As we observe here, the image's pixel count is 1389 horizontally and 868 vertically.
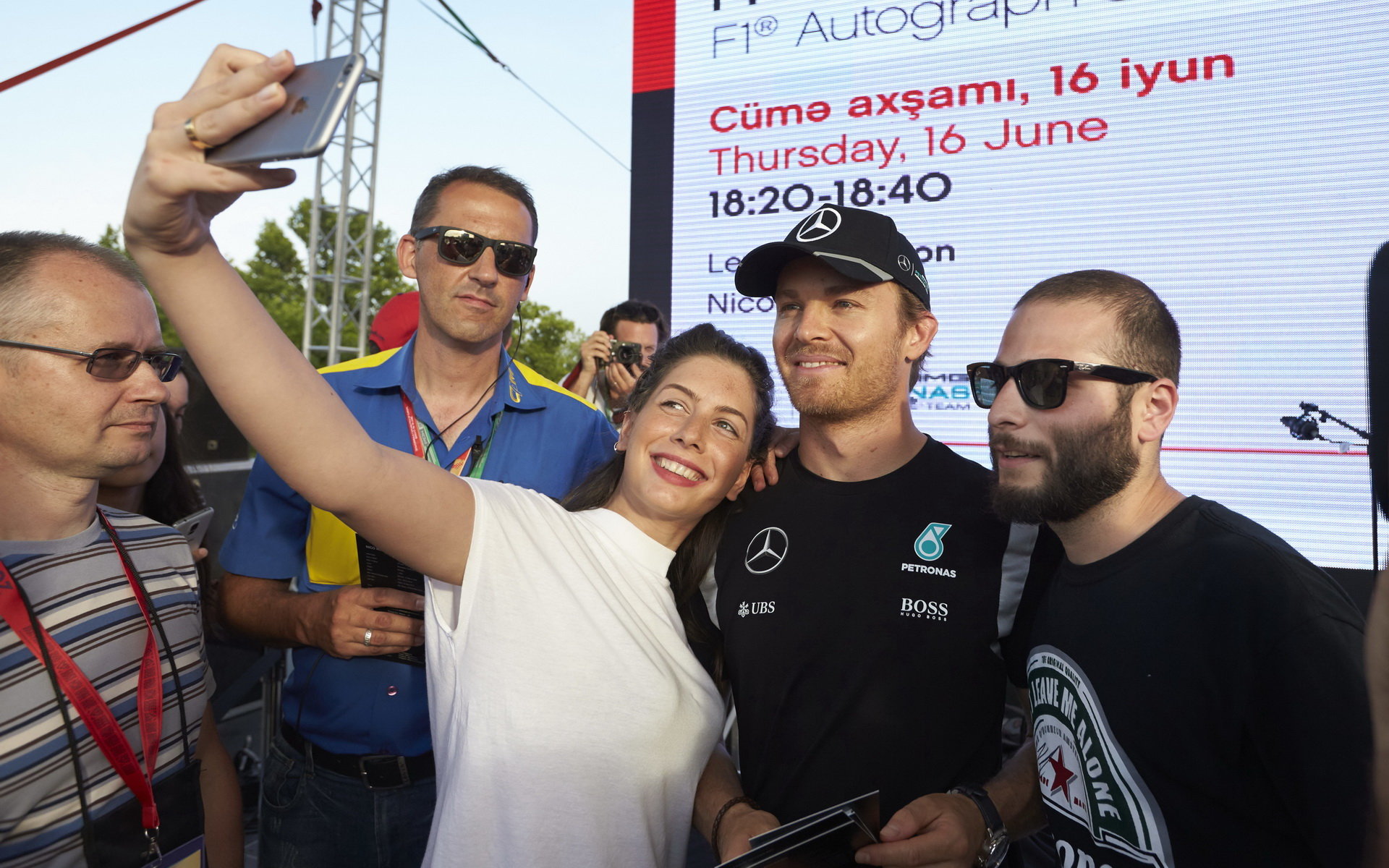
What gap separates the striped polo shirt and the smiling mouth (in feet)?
3.12

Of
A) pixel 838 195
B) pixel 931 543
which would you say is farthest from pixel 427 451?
pixel 838 195

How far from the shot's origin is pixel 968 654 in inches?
67.5

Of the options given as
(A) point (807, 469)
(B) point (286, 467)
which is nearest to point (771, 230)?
(A) point (807, 469)

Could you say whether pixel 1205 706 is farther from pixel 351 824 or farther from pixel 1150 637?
pixel 351 824

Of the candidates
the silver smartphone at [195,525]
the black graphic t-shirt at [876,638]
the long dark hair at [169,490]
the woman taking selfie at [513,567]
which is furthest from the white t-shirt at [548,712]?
the long dark hair at [169,490]

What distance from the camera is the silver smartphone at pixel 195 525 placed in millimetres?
2020

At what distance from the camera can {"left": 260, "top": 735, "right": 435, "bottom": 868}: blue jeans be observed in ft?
6.76

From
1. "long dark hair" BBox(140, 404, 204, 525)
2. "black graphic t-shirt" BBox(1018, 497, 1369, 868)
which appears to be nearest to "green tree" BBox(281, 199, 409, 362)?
"long dark hair" BBox(140, 404, 204, 525)

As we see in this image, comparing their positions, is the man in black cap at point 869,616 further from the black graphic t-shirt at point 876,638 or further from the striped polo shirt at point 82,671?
the striped polo shirt at point 82,671

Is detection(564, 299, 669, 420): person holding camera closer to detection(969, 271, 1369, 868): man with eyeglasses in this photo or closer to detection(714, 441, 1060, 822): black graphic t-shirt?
detection(714, 441, 1060, 822): black graphic t-shirt

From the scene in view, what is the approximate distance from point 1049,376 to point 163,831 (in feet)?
5.86

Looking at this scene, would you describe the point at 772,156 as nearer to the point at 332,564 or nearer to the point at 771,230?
the point at 771,230

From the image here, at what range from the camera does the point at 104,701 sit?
1.38 meters

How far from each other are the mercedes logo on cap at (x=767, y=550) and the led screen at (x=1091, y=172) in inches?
125
